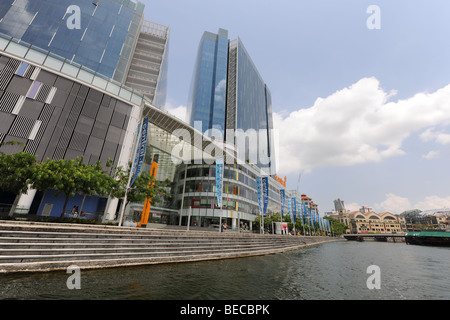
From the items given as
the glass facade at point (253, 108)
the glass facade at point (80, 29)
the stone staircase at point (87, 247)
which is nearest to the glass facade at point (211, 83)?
the glass facade at point (253, 108)

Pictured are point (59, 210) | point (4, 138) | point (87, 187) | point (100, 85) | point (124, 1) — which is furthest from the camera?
point (124, 1)

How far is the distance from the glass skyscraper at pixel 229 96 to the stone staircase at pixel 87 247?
271 ft

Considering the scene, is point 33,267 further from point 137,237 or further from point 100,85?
point 100,85

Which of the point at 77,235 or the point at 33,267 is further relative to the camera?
the point at 77,235

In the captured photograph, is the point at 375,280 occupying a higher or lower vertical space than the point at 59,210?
lower

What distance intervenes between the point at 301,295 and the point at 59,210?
98.8ft

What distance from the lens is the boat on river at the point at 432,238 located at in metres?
63.1

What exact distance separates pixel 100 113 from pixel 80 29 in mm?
51145

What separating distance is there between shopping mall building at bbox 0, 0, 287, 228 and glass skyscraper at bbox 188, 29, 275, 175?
36.0m

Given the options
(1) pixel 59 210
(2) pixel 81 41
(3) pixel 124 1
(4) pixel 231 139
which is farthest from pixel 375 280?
(3) pixel 124 1

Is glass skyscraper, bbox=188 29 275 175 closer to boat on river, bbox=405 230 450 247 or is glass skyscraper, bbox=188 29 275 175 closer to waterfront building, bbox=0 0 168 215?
waterfront building, bbox=0 0 168 215

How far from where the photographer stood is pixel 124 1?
74.6 m

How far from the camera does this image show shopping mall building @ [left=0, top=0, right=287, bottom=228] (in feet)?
83.4

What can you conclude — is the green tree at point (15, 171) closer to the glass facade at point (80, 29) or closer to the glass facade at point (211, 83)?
the glass facade at point (80, 29)
